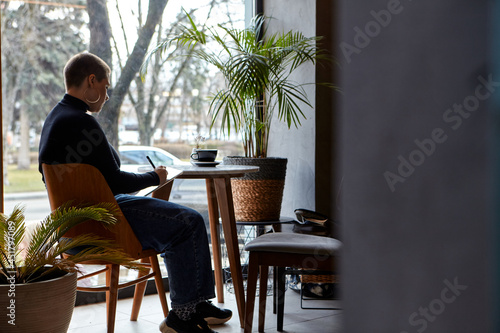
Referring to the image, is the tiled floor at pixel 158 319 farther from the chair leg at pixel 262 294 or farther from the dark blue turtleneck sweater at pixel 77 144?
the dark blue turtleneck sweater at pixel 77 144

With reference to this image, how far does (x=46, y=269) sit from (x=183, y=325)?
2.05 ft

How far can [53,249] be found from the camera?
86.9 inches

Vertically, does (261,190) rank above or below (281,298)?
above

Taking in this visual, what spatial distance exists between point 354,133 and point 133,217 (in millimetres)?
2113

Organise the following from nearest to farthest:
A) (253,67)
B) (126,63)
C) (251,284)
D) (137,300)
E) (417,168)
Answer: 1. (417,168)
2. (251,284)
3. (137,300)
4. (253,67)
5. (126,63)

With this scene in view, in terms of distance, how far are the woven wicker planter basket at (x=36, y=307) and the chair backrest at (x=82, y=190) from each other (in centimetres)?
26

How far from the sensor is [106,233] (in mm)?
2268

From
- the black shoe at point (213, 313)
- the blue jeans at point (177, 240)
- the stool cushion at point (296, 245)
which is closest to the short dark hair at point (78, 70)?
the blue jeans at point (177, 240)

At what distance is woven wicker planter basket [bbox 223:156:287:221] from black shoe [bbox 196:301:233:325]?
636mm

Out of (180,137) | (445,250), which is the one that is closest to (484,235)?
(445,250)

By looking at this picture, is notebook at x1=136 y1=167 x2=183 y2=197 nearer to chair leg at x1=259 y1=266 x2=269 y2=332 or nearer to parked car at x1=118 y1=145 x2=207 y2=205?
chair leg at x1=259 y1=266 x2=269 y2=332

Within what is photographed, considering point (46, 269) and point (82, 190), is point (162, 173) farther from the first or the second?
point (46, 269)

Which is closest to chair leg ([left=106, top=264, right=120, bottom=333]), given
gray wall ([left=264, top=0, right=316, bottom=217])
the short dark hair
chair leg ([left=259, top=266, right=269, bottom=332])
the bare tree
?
chair leg ([left=259, top=266, right=269, bottom=332])

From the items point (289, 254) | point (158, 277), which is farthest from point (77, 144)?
point (289, 254)
